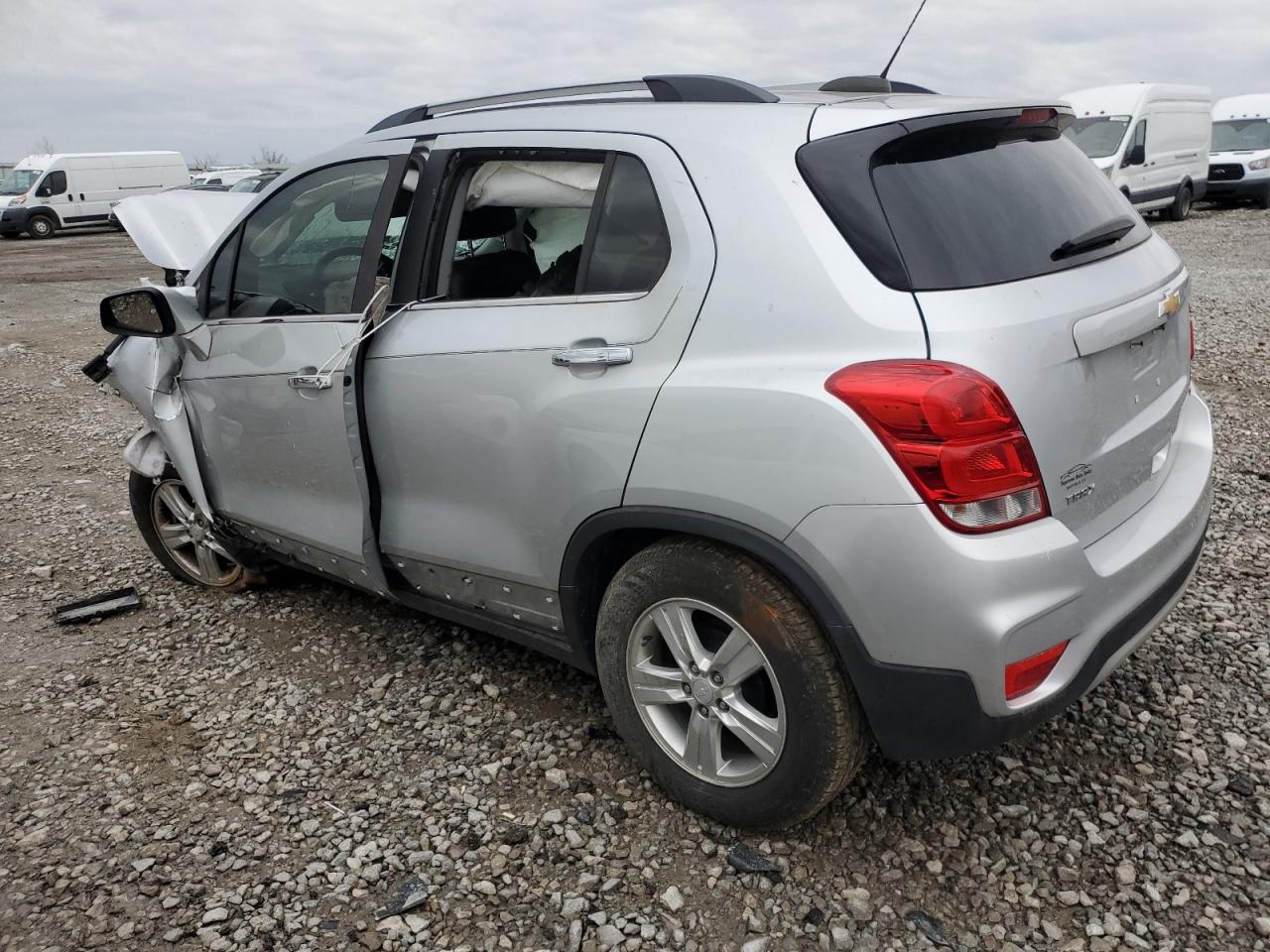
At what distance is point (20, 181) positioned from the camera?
2934 cm

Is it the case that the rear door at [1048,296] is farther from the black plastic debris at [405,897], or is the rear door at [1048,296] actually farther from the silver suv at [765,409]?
the black plastic debris at [405,897]

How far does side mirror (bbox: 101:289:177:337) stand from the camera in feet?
11.8

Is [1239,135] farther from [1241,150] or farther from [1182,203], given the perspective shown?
[1182,203]

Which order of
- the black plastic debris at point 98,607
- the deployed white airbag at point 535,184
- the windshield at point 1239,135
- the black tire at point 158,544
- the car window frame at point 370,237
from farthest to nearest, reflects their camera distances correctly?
the windshield at point 1239,135 → the black tire at point 158,544 → the black plastic debris at point 98,607 → the car window frame at point 370,237 → the deployed white airbag at point 535,184

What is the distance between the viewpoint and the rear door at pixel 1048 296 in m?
2.12

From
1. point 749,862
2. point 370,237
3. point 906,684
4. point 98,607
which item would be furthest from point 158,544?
point 906,684

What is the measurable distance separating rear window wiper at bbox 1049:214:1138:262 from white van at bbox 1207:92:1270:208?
21755 millimetres

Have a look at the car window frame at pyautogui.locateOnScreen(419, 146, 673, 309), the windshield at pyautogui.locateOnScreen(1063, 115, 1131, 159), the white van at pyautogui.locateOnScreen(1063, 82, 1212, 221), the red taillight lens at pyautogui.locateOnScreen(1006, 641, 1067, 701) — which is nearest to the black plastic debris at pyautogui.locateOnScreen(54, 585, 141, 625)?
the car window frame at pyautogui.locateOnScreen(419, 146, 673, 309)

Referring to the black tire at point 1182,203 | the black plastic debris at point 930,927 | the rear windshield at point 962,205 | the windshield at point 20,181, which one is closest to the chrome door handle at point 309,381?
the rear windshield at point 962,205

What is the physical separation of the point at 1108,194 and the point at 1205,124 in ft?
66.6

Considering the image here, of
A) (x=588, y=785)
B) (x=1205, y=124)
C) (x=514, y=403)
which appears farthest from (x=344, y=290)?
(x=1205, y=124)

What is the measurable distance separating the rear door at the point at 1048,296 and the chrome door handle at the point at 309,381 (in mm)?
1704

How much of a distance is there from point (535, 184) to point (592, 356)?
26.8 inches

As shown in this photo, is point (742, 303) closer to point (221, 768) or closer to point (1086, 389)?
point (1086, 389)
